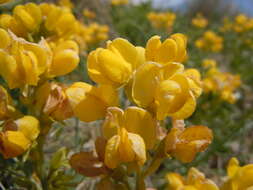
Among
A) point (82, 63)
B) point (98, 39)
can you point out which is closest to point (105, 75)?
point (82, 63)

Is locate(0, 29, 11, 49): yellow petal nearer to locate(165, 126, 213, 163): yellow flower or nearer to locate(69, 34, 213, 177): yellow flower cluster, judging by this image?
locate(69, 34, 213, 177): yellow flower cluster

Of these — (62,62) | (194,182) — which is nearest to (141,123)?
(194,182)

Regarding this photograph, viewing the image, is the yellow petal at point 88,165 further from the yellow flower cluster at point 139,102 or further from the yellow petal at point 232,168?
the yellow petal at point 232,168

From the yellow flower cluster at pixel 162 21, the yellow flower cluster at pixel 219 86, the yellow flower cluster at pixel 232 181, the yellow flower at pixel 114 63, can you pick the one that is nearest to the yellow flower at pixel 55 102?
the yellow flower at pixel 114 63

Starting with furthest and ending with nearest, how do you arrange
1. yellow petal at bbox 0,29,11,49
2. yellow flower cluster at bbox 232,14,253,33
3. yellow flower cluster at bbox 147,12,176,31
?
yellow flower cluster at bbox 232,14,253,33 < yellow flower cluster at bbox 147,12,176,31 < yellow petal at bbox 0,29,11,49

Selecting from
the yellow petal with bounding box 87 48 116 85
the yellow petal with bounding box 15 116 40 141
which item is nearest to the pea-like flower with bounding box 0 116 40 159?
the yellow petal with bounding box 15 116 40 141

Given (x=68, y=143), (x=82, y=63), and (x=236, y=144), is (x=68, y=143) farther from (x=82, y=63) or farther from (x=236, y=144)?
(x=236, y=144)
